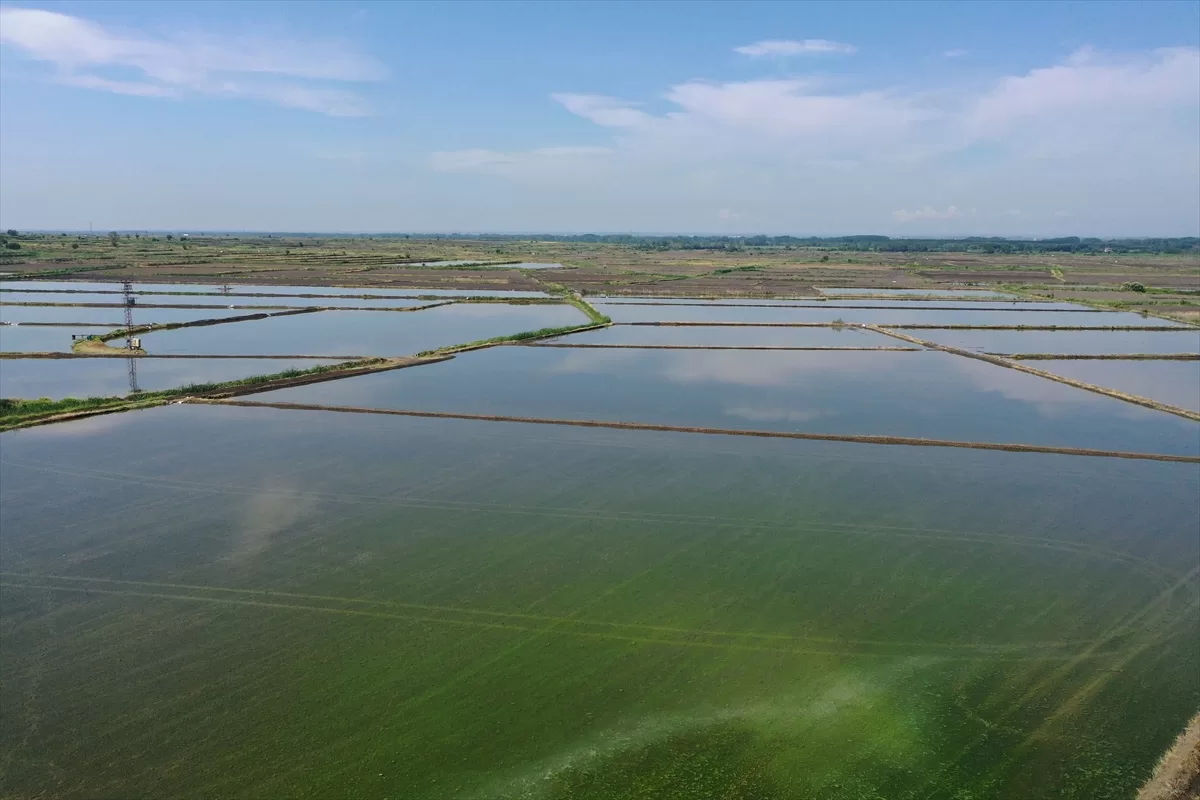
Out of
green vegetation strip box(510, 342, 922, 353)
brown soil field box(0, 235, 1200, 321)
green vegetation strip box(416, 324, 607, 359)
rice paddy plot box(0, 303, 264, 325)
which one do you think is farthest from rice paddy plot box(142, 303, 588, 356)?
brown soil field box(0, 235, 1200, 321)

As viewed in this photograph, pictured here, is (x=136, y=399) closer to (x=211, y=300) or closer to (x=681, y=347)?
(x=681, y=347)

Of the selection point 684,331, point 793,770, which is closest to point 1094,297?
point 684,331

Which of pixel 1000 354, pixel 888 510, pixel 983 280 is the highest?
pixel 983 280

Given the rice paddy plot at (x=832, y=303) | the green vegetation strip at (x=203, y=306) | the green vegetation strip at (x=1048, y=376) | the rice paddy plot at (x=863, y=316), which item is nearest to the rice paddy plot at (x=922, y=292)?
the rice paddy plot at (x=832, y=303)

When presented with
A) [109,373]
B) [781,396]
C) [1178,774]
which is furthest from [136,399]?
[1178,774]

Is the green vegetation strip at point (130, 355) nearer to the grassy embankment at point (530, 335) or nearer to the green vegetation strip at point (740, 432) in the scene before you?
the grassy embankment at point (530, 335)

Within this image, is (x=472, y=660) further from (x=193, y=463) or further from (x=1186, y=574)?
(x=1186, y=574)

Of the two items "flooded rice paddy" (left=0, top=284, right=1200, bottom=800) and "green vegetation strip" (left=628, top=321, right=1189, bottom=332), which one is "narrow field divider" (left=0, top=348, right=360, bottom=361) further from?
"green vegetation strip" (left=628, top=321, right=1189, bottom=332)
